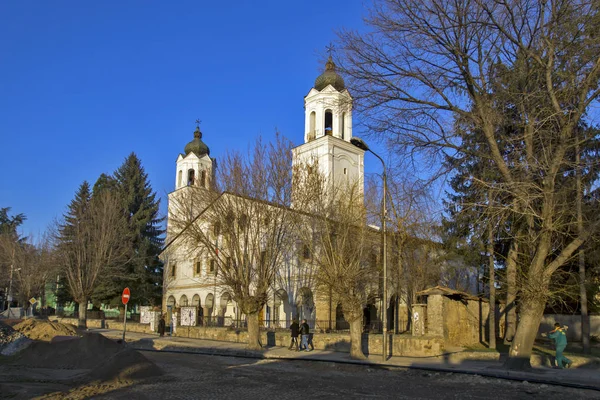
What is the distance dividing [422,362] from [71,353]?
1172 cm

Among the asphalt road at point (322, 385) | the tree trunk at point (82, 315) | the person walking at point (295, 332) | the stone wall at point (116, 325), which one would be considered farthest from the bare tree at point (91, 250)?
the asphalt road at point (322, 385)

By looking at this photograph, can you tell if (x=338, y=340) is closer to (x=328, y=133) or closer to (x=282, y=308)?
(x=282, y=308)

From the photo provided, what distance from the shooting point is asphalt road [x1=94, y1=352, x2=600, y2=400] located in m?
11.5

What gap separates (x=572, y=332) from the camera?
31109 millimetres

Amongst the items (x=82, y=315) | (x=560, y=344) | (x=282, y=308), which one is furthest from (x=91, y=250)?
(x=560, y=344)

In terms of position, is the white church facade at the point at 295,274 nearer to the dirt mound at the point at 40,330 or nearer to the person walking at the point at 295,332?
the person walking at the point at 295,332

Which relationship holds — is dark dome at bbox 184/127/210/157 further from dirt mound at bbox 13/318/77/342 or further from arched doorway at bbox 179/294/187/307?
dirt mound at bbox 13/318/77/342

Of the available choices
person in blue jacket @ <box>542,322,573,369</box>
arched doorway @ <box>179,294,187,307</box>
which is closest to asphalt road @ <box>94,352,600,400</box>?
person in blue jacket @ <box>542,322,573,369</box>

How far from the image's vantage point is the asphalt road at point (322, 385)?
11.5 meters

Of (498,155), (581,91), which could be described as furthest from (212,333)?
(581,91)

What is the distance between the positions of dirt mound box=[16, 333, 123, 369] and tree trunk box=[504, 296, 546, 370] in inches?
485

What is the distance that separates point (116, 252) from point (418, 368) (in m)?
33.8

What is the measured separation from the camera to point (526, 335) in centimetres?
1595

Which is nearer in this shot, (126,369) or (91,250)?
(126,369)
